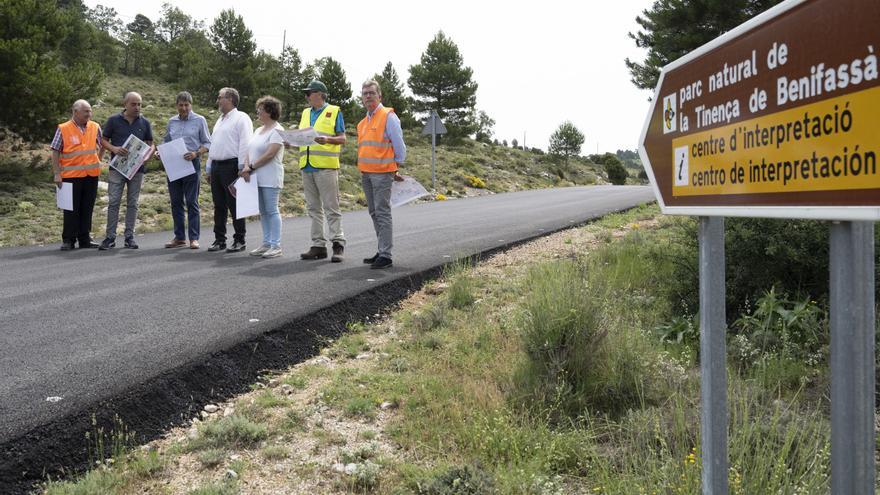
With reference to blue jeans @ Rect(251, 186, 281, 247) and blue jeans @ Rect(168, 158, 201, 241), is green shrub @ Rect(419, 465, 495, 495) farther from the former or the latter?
blue jeans @ Rect(168, 158, 201, 241)

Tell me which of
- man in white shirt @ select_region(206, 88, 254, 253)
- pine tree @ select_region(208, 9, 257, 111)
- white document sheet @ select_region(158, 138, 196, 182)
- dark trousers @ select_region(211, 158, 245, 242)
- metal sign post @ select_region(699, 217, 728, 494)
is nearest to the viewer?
metal sign post @ select_region(699, 217, 728, 494)

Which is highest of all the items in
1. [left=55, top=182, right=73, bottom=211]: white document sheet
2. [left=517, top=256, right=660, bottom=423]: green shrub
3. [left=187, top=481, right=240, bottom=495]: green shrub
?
[left=55, top=182, right=73, bottom=211]: white document sheet

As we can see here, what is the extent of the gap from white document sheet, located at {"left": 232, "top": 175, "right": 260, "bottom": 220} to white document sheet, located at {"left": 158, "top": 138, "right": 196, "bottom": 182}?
1050 mm

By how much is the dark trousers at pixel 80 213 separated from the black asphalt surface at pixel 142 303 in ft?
1.06

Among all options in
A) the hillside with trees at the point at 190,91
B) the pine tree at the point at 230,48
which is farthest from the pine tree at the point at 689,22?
the pine tree at the point at 230,48

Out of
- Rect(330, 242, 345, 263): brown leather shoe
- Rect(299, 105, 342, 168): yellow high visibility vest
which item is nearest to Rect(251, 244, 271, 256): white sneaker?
Rect(330, 242, 345, 263): brown leather shoe

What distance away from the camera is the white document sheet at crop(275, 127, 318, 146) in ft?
23.3

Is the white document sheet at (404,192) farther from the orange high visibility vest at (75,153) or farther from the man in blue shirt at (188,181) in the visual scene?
the orange high visibility vest at (75,153)

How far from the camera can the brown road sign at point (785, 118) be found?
3.84 feet

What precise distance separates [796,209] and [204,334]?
157 inches

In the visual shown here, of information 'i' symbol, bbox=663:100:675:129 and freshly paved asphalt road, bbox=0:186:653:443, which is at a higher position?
information 'i' symbol, bbox=663:100:675:129

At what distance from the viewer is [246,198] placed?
7.70 m

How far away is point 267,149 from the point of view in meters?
7.71

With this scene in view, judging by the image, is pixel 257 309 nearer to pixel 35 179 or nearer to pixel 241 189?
pixel 241 189
